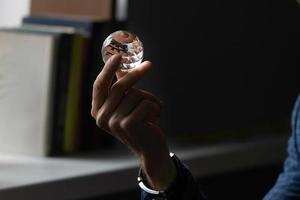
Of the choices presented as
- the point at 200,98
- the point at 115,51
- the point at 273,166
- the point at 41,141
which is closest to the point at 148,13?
the point at 200,98

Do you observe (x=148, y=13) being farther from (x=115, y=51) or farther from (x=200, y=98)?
(x=115, y=51)

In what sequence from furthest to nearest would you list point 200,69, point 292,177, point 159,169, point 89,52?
point 200,69 < point 89,52 < point 292,177 < point 159,169

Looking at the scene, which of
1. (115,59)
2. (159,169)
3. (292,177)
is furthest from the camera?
(292,177)

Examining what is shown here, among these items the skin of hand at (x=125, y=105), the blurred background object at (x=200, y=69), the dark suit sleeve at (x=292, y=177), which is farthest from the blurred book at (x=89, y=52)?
the skin of hand at (x=125, y=105)

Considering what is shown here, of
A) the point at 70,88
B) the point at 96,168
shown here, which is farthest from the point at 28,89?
the point at 96,168

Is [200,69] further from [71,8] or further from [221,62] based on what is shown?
[71,8]
